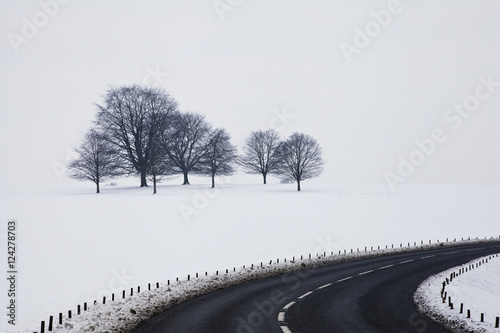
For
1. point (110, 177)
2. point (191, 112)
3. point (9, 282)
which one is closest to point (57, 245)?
point (9, 282)

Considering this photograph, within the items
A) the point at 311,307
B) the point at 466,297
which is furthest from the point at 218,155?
the point at 311,307

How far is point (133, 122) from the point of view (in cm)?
5888

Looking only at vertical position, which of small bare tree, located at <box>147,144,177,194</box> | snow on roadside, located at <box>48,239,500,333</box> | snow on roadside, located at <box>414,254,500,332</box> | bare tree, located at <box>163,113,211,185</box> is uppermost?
bare tree, located at <box>163,113,211,185</box>

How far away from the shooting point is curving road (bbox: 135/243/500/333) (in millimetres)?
10039

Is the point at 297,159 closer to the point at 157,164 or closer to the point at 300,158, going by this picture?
the point at 300,158

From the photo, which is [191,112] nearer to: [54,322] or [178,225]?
[178,225]

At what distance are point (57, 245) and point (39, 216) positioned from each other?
10.3m

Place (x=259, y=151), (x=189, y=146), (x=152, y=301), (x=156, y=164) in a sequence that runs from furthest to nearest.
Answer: (x=259, y=151)
(x=189, y=146)
(x=156, y=164)
(x=152, y=301)

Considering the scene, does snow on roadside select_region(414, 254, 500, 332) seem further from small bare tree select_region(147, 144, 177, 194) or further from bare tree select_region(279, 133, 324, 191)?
bare tree select_region(279, 133, 324, 191)

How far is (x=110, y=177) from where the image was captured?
195 ft

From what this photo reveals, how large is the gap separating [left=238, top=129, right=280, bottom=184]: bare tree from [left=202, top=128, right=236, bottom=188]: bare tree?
14.9 m

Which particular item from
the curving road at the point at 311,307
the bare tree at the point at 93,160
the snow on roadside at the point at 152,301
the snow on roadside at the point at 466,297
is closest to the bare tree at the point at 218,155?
the bare tree at the point at 93,160

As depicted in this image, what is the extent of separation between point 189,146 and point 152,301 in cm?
5894

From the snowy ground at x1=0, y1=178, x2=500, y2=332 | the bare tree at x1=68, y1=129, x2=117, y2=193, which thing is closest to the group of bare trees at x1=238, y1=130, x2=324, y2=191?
the snowy ground at x1=0, y1=178, x2=500, y2=332
